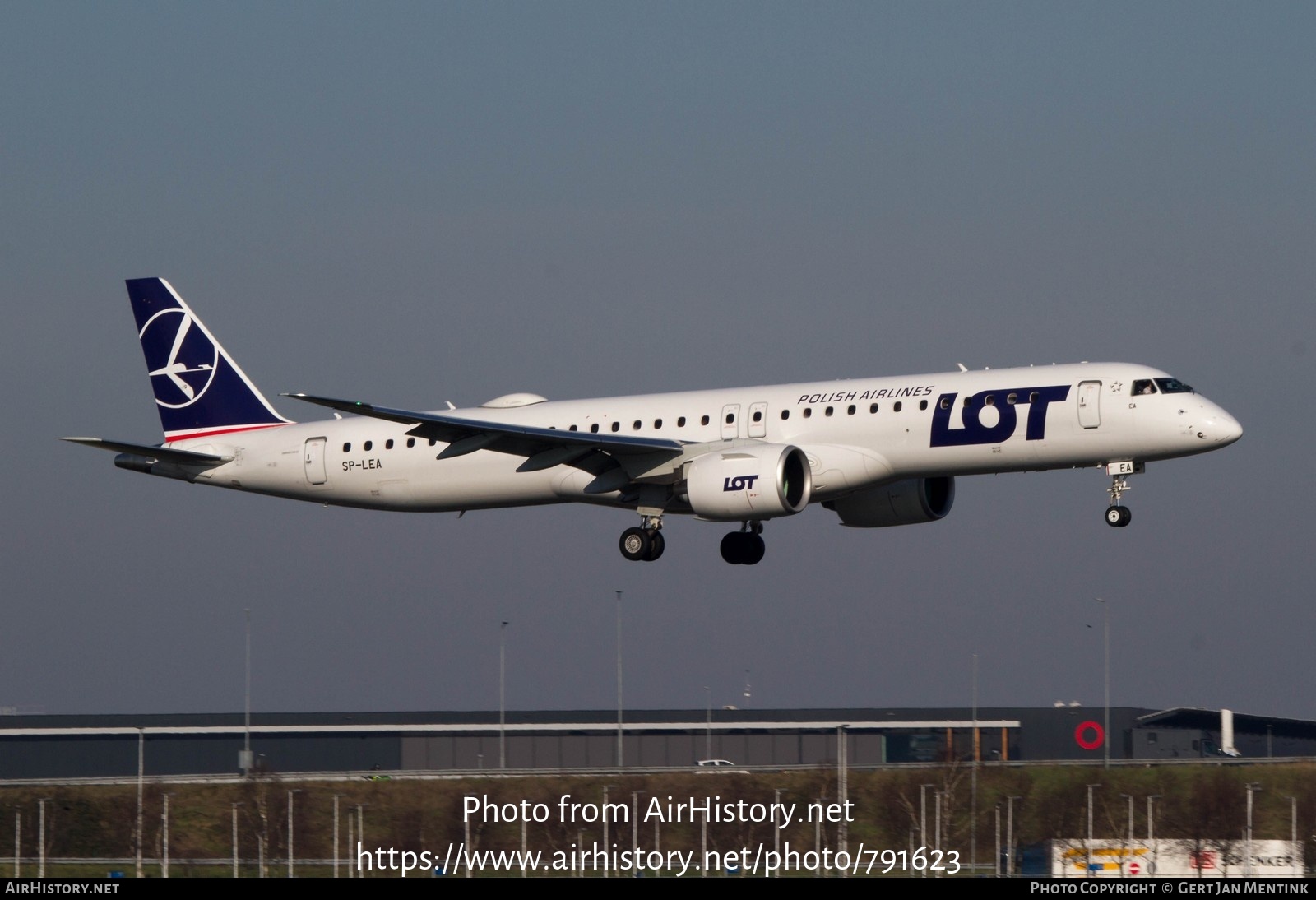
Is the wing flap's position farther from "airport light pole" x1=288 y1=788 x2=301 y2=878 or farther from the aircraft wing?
"airport light pole" x1=288 y1=788 x2=301 y2=878

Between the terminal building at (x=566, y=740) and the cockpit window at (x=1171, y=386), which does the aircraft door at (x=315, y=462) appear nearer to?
the cockpit window at (x=1171, y=386)

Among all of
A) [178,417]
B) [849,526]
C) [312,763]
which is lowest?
[312,763]

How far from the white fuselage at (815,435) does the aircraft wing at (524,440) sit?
133 cm

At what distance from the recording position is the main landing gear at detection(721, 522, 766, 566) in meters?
57.0

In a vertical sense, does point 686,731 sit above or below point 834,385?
below

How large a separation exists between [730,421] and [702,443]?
1.06 meters

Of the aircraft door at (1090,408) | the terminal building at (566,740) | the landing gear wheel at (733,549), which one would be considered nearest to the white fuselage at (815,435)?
the aircraft door at (1090,408)

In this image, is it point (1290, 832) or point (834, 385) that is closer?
point (834, 385)

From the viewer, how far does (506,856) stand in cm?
6384

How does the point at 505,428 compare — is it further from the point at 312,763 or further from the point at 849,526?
the point at 312,763

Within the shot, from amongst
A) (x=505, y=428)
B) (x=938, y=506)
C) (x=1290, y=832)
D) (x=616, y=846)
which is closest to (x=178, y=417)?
(x=505, y=428)

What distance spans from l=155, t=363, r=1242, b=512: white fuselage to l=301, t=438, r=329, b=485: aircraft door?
1.5 inches

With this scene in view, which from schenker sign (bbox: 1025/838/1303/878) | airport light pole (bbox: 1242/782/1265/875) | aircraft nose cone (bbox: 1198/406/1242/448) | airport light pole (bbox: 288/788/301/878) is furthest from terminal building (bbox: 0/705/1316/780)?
aircraft nose cone (bbox: 1198/406/1242/448)

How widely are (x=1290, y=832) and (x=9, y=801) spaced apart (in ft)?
175
